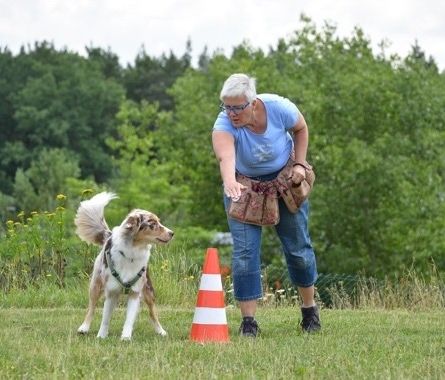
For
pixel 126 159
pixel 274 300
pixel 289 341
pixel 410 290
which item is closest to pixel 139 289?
pixel 289 341

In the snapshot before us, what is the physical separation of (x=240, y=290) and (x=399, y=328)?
1596mm

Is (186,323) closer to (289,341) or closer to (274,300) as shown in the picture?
(289,341)

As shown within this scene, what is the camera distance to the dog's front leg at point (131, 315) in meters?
8.18

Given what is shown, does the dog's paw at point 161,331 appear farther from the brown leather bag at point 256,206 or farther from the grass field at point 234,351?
the brown leather bag at point 256,206

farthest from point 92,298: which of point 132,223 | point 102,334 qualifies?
point 132,223

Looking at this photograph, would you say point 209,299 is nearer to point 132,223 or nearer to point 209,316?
point 209,316

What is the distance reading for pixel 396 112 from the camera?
108ft

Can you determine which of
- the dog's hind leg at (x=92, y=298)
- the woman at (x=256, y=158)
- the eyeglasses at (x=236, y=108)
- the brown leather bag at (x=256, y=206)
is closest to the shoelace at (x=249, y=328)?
the woman at (x=256, y=158)

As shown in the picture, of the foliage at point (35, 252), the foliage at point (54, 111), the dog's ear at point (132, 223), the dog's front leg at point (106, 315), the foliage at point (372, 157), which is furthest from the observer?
the foliage at point (54, 111)

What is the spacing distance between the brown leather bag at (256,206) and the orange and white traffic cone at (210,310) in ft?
1.25

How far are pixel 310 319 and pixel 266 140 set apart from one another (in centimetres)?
167

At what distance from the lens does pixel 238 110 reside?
311 inches

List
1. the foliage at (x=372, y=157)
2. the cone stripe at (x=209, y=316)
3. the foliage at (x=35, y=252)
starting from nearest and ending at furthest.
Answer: the cone stripe at (x=209, y=316) < the foliage at (x=35, y=252) < the foliage at (x=372, y=157)

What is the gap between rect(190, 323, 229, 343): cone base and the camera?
309 inches
